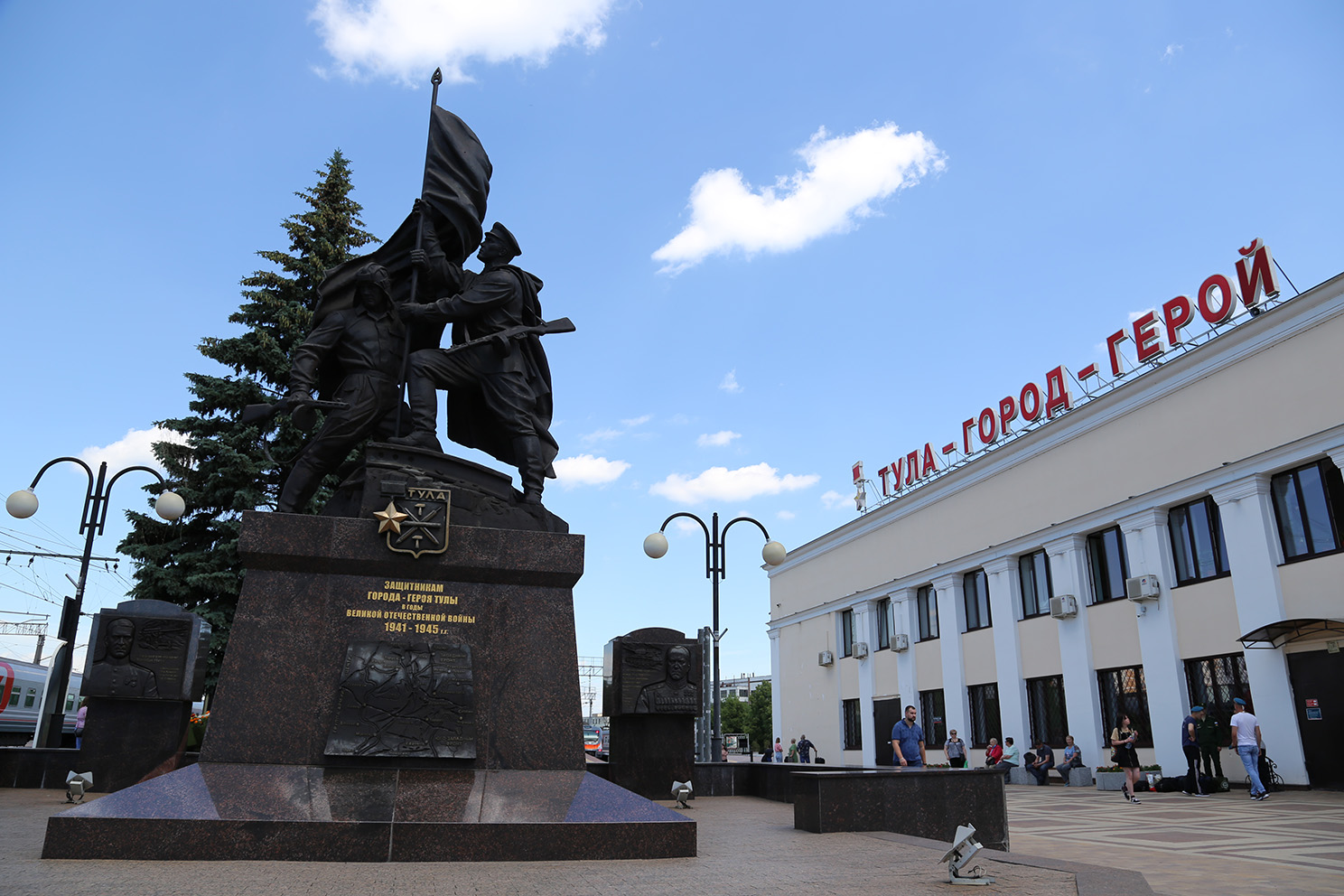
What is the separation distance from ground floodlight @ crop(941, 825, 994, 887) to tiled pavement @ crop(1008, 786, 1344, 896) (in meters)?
2.22

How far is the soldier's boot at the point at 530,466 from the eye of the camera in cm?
796

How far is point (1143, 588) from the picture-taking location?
802 inches

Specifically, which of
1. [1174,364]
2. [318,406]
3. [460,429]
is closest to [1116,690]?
[1174,364]

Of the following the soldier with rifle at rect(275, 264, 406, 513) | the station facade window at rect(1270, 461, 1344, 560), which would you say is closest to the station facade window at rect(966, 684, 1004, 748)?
the station facade window at rect(1270, 461, 1344, 560)

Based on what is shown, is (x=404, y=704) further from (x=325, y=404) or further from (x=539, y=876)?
(x=325, y=404)

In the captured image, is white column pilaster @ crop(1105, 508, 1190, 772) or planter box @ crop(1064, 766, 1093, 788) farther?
planter box @ crop(1064, 766, 1093, 788)

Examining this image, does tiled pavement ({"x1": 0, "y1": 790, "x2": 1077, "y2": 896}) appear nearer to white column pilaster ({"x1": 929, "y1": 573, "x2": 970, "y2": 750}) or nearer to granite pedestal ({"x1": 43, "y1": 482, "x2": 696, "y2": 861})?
granite pedestal ({"x1": 43, "y1": 482, "x2": 696, "y2": 861})

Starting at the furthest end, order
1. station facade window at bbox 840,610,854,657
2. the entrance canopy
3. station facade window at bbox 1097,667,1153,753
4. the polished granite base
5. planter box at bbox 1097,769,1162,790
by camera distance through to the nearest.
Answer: station facade window at bbox 840,610,854,657, station facade window at bbox 1097,667,1153,753, planter box at bbox 1097,769,1162,790, the entrance canopy, the polished granite base

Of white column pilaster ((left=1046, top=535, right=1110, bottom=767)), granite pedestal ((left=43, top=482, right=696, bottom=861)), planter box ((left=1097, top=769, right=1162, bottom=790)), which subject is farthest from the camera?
white column pilaster ((left=1046, top=535, right=1110, bottom=767))

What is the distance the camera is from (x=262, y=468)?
1961cm

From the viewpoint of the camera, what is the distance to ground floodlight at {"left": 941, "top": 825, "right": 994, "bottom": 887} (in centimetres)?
452

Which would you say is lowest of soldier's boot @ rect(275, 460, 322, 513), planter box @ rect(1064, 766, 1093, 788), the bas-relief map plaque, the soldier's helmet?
planter box @ rect(1064, 766, 1093, 788)

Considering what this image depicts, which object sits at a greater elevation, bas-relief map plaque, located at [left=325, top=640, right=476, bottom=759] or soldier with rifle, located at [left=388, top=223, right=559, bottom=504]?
soldier with rifle, located at [left=388, top=223, right=559, bottom=504]

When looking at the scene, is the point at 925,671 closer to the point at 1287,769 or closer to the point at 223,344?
the point at 1287,769
